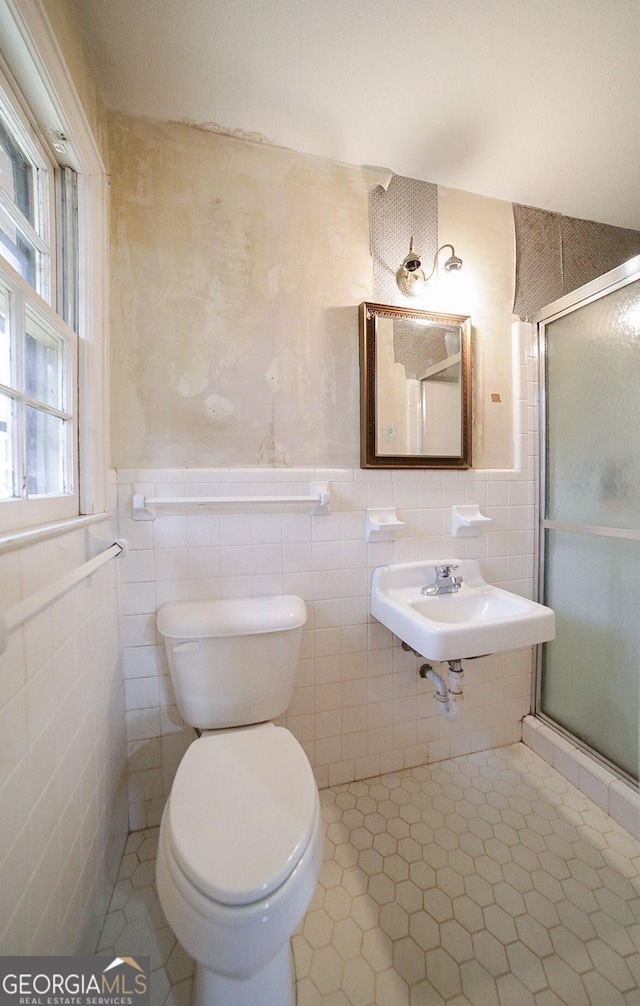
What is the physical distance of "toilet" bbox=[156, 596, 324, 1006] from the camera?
0.63 meters

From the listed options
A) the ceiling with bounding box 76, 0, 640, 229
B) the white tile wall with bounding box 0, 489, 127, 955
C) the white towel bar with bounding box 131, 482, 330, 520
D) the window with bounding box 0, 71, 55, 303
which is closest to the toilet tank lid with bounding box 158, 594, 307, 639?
the white tile wall with bounding box 0, 489, 127, 955

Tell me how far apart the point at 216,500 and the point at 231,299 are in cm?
69

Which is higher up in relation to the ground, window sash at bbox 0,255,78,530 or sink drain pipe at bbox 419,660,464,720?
window sash at bbox 0,255,78,530

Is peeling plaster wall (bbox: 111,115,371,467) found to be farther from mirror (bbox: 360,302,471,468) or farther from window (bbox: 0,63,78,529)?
window (bbox: 0,63,78,529)

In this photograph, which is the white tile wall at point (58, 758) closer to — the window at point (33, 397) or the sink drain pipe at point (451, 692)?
the window at point (33, 397)

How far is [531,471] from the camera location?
1.60 metres

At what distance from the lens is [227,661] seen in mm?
1086

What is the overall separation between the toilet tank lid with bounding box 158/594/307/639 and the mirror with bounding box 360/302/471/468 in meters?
0.59

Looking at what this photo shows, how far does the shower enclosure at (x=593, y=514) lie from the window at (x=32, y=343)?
5.74 feet

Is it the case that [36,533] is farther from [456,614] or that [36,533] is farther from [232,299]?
[456,614]

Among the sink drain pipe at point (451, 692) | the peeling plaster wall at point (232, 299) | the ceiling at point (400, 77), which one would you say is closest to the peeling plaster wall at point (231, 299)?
the peeling plaster wall at point (232, 299)

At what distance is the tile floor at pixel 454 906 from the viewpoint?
0.85 meters

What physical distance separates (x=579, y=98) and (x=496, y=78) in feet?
0.95

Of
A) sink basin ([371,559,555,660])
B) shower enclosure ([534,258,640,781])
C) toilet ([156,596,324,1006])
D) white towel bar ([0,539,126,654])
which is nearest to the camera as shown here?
white towel bar ([0,539,126,654])
